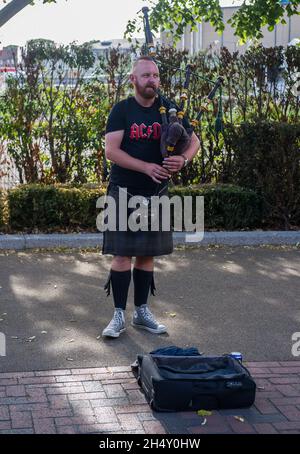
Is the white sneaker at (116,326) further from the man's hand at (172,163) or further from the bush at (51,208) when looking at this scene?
the bush at (51,208)

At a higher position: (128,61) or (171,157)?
(128,61)

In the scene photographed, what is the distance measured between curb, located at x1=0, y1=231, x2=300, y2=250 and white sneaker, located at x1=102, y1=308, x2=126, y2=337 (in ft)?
9.14

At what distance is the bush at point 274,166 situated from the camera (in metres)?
9.34

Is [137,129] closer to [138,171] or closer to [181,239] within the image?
[138,171]

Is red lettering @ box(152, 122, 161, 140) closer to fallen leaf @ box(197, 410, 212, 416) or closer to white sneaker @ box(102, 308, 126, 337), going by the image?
white sneaker @ box(102, 308, 126, 337)

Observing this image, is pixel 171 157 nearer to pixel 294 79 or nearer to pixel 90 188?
pixel 90 188

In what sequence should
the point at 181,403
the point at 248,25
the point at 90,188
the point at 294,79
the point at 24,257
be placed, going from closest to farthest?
the point at 181,403
the point at 24,257
the point at 90,188
the point at 294,79
the point at 248,25

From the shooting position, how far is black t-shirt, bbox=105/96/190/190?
19.2 feet

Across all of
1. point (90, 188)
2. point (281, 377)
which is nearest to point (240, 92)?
point (90, 188)

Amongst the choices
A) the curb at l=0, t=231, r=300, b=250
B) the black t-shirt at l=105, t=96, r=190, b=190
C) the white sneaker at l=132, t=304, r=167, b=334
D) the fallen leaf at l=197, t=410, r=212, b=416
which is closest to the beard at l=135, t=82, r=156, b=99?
the black t-shirt at l=105, t=96, r=190, b=190

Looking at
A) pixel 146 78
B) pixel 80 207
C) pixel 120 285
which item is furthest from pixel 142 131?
pixel 80 207

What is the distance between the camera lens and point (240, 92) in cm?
1045

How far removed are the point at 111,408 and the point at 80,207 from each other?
4729mm
